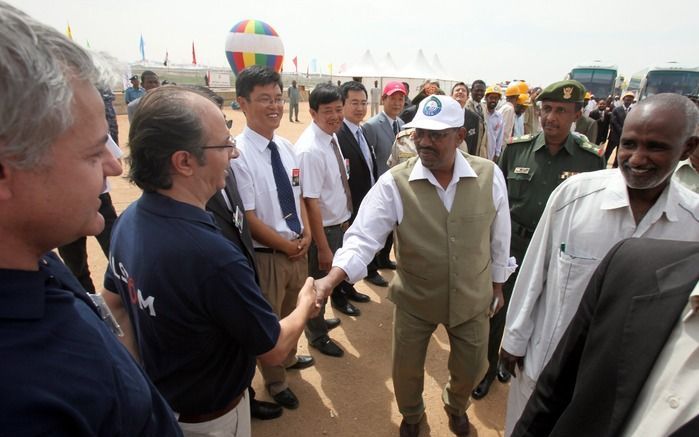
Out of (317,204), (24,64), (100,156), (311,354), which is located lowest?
(311,354)

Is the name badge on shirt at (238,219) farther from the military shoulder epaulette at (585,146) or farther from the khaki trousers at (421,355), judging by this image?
→ the military shoulder epaulette at (585,146)

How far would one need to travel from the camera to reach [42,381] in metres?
0.65

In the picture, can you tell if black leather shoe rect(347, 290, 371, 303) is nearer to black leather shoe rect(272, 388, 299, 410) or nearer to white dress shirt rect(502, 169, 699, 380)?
black leather shoe rect(272, 388, 299, 410)

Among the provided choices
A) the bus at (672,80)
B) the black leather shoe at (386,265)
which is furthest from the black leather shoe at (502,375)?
the bus at (672,80)

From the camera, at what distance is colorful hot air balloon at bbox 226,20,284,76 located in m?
7.79

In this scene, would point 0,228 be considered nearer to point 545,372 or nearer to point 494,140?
point 545,372

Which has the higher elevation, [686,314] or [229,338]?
[686,314]

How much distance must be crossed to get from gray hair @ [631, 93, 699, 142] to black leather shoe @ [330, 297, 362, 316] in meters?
3.08

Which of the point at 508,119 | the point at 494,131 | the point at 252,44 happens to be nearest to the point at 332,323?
the point at 494,131

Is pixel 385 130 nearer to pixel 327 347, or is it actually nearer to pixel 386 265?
pixel 386 265

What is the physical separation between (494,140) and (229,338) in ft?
20.7

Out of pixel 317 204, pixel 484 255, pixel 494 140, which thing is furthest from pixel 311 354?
pixel 494 140

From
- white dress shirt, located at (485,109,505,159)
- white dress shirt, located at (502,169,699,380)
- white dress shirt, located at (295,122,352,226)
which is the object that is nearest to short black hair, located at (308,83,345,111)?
white dress shirt, located at (295,122,352,226)

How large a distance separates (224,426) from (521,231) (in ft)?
7.89
